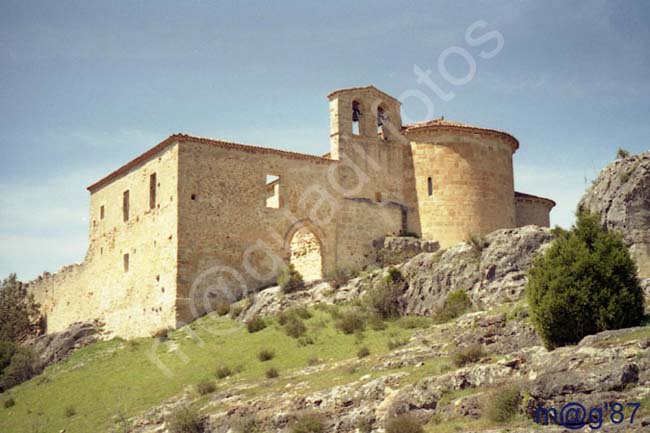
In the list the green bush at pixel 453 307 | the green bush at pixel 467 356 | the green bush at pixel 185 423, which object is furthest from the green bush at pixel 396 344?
the green bush at pixel 185 423

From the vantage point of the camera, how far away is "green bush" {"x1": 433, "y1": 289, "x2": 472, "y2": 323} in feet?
67.2

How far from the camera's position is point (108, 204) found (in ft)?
117

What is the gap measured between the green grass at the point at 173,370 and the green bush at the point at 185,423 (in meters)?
1.63

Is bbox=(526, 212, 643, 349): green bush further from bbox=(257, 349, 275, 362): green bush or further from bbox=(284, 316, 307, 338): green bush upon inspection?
bbox=(284, 316, 307, 338): green bush

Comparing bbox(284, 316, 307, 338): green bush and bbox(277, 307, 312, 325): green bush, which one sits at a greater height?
bbox(277, 307, 312, 325): green bush

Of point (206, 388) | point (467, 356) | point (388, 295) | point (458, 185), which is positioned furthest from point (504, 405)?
point (458, 185)

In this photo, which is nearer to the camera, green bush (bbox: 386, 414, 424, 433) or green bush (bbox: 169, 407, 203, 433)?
green bush (bbox: 386, 414, 424, 433)

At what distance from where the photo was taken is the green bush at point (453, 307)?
20469 millimetres

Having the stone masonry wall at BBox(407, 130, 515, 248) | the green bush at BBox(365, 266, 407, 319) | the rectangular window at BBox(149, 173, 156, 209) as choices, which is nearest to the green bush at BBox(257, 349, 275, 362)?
the green bush at BBox(365, 266, 407, 319)

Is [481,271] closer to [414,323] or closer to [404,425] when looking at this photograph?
[414,323]

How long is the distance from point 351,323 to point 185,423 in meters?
7.18

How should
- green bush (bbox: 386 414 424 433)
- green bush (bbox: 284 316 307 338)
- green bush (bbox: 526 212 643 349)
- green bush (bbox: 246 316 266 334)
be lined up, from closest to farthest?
green bush (bbox: 386 414 424 433), green bush (bbox: 526 212 643 349), green bush (bbox: 284 316 307 338), green bush (bbox: 246 316 266 334)

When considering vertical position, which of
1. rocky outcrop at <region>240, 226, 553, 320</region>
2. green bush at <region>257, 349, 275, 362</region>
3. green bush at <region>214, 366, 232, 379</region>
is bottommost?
green bush at <region>214, 366, 232, 379</region>

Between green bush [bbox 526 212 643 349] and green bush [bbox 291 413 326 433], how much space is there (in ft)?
15.2
